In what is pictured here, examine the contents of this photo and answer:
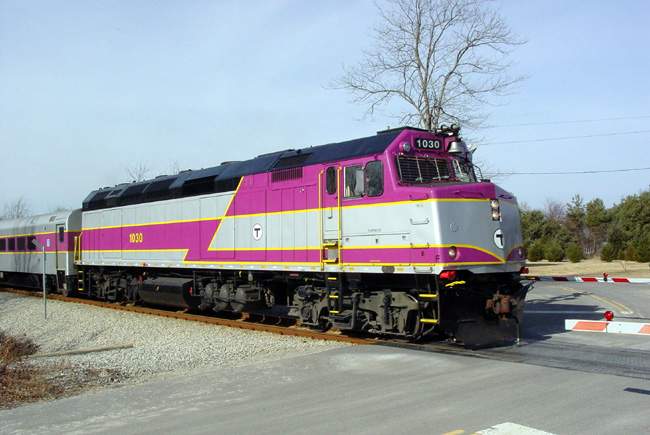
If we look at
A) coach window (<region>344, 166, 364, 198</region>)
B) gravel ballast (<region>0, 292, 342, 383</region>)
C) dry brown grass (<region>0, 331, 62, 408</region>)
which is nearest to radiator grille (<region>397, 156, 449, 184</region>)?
coach window (<region>344, 166, 364, 198</region>)

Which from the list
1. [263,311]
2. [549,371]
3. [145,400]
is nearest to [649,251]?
[263,311]

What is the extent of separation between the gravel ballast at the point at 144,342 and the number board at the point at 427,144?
169 inches

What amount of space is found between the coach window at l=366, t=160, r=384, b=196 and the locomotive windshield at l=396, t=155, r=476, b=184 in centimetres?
39

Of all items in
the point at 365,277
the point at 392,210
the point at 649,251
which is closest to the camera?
the point at 392,210

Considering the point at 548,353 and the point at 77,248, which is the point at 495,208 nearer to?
the point at 548,353

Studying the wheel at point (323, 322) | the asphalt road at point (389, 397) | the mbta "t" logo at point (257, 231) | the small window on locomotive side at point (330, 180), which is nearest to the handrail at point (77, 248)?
the mbta "t" logo at point (257, 231)

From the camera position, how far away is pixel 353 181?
11.9 meters

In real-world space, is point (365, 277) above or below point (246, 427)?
above

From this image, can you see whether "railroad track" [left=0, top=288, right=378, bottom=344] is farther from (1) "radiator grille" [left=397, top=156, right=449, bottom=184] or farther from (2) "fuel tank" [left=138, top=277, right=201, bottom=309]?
(1) "radiator grille" [left=397, top=156, right=449, bottom=184]

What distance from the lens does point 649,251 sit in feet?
132

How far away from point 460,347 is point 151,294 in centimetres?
1066

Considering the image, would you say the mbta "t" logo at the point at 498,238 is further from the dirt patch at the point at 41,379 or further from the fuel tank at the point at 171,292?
the fuel tank at the point at 171,292

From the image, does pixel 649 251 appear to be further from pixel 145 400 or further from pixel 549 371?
pixel 145 400

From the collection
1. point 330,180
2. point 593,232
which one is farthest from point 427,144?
point 593,232
